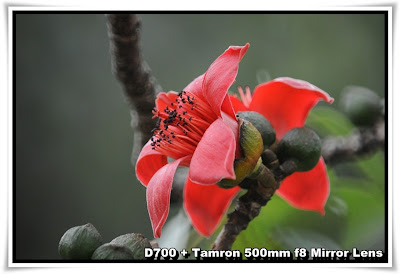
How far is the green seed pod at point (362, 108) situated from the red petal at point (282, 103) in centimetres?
32

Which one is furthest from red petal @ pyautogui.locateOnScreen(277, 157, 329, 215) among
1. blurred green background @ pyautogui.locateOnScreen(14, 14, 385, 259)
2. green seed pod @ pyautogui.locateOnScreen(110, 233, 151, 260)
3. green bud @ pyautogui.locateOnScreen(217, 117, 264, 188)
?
blurred green background @ pyautogui.locateOnScreen(14, 14, 385, 259)

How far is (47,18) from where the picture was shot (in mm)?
3010

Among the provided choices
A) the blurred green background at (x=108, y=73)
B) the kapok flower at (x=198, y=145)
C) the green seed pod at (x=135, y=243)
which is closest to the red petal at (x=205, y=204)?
the kapok flower at (x=198, y=145)

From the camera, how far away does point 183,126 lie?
38.1 inches

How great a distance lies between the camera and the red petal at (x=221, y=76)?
2.89ft

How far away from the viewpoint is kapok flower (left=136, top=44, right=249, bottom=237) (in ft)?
2.75

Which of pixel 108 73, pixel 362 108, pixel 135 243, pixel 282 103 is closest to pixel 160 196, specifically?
pixel 135 243

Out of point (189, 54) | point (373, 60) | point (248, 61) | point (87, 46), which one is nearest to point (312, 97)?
point (373, 60)

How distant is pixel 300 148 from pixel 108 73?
6.93ft

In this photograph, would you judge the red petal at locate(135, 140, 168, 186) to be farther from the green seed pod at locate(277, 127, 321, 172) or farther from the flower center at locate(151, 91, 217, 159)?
the green seed pod at locate(277, 127, 321, 172)

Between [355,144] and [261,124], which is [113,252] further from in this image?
[355,144]

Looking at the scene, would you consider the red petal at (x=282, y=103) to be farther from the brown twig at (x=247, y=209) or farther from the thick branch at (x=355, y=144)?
the thick branch at (x=355, y=144)

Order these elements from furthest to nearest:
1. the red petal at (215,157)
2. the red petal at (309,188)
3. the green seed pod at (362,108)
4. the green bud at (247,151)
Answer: the green seed pod at (362,108), the red petal at (309,188), the green bud at (247,151), the red petal at (215,157)
